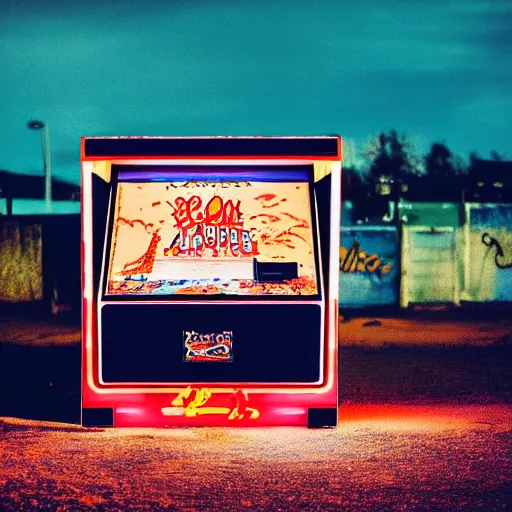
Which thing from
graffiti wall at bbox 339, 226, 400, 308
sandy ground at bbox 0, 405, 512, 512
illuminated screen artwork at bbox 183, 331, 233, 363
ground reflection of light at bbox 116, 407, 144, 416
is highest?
graffiti wall at bbox 339, 226, 400, 308

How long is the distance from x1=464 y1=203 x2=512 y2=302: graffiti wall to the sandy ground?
12362mm

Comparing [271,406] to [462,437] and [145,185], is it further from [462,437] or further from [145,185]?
[145,185]

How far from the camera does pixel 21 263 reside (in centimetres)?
2019

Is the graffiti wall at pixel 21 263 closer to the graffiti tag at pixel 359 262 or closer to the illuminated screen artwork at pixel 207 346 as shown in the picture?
the graffiti tag at pixel 359 262

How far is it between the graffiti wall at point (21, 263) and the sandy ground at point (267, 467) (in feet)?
38.2

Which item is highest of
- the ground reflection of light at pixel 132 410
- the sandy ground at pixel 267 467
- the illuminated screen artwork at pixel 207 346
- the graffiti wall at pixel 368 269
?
the graffiti wall at pixel 368 269

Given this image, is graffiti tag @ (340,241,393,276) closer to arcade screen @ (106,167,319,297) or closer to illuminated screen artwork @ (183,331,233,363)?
arcade screen @ (106,167,319,297)

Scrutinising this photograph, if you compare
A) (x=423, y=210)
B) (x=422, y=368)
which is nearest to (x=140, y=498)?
(x=422, y=368)

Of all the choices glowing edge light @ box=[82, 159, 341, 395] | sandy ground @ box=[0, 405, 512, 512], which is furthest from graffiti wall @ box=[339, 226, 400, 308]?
glowing edge light @ box=[82, 159, 341, 395]

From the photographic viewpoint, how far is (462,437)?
788 cm

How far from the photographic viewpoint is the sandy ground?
19.7ft

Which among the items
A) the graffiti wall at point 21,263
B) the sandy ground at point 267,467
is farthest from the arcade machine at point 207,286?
the graffiti wall at point 21,263

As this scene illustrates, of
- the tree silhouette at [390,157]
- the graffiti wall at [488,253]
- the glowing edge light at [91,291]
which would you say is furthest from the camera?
the tree silhouette at [390,157]

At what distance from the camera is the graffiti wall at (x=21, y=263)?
793 inches
